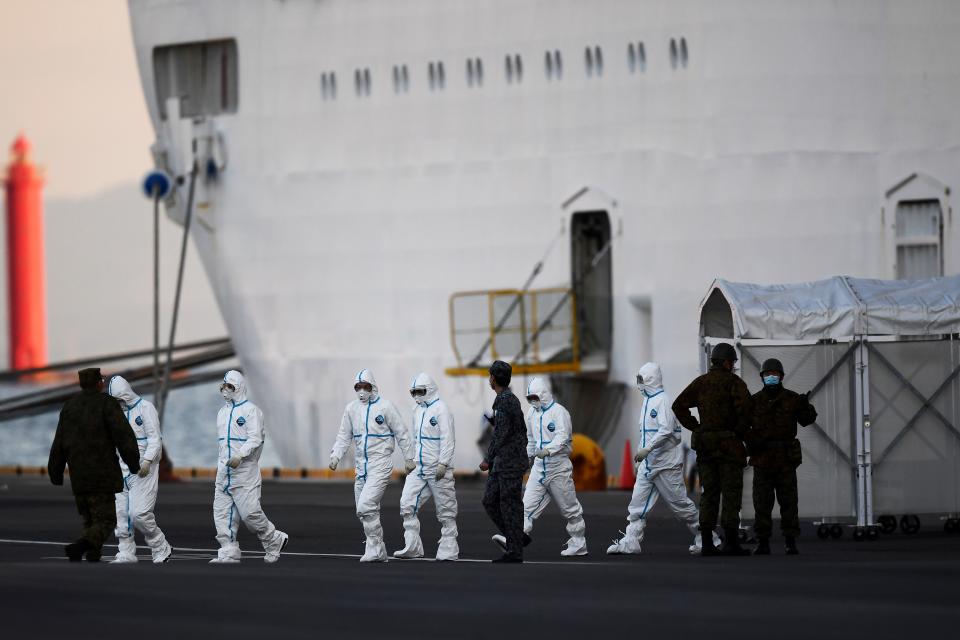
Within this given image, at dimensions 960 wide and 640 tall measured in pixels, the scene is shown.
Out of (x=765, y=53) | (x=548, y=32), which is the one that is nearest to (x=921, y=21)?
(x=765, y=53)

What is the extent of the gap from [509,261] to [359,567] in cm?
1750

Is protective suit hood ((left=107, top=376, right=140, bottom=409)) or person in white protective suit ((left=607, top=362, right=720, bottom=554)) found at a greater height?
protective suit hood ((left=107, top=376, right=140, bottom=409))

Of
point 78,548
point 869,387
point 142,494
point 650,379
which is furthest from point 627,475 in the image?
point 78,548

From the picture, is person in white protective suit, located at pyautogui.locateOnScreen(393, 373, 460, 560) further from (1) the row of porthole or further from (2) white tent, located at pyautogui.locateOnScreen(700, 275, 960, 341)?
(1) the row of porthole

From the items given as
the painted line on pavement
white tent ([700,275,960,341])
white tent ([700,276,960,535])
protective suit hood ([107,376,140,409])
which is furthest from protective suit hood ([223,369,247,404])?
white tent ([700,275,960,341])

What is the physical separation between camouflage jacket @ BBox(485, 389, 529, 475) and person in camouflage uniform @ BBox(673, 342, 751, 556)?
1446mm

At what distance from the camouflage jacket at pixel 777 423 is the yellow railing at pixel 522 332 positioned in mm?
14318

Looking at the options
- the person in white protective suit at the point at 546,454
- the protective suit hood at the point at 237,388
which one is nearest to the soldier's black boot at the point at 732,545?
the person in white protective suit at the point at 546,454

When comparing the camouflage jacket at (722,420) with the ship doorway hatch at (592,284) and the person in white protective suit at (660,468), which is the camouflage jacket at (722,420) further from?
the ship doorway hatch at (592,284)

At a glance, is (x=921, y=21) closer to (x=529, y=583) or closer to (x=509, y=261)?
(x=509, y=261)

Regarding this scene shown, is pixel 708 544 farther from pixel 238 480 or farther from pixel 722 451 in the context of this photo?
pixel 238 480

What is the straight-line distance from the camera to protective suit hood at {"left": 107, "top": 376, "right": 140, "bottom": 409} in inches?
695

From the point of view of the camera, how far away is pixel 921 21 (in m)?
Result: 31.4

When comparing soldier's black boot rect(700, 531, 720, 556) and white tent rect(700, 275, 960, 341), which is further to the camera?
white tent rect(700, 275, 960, 341)
